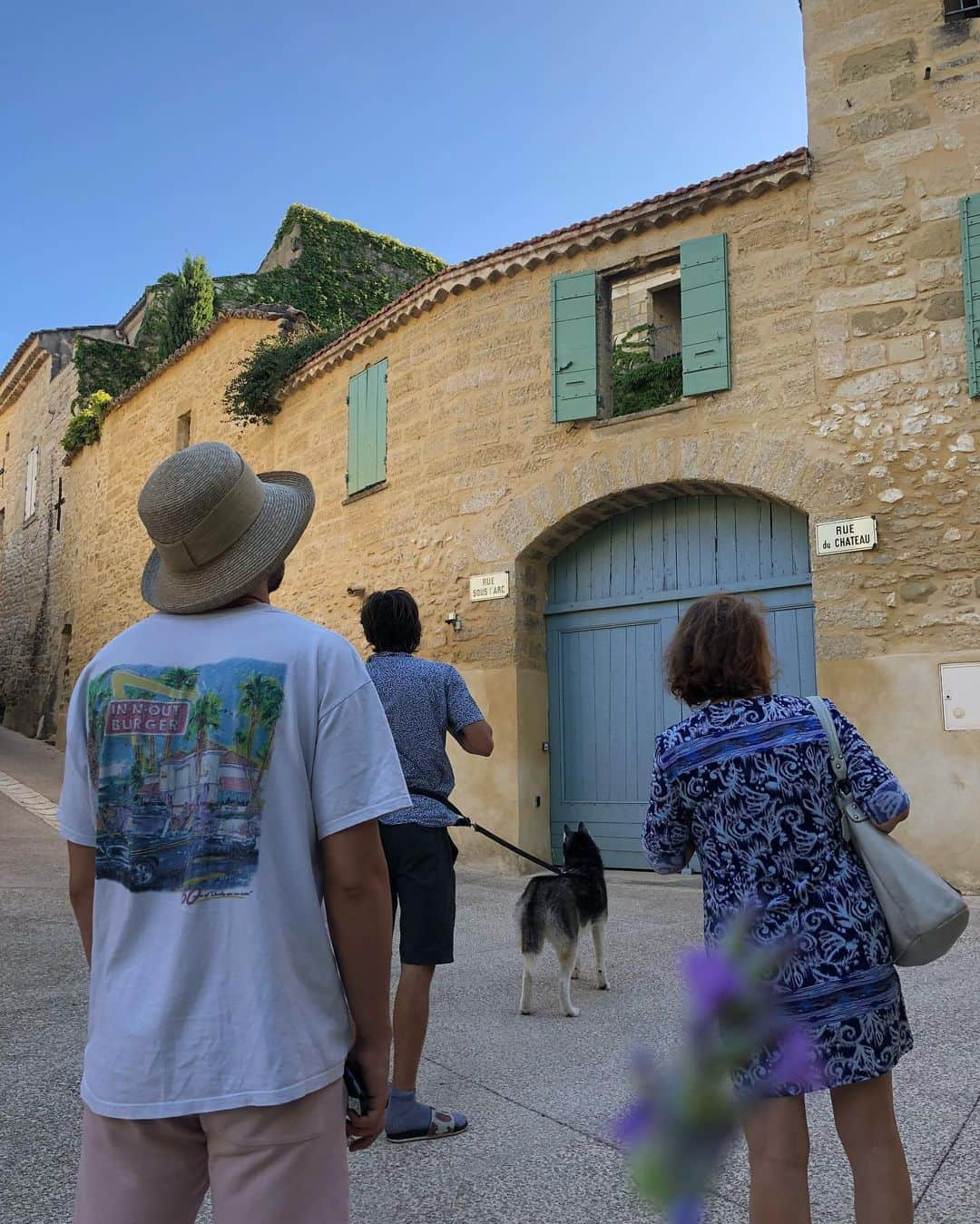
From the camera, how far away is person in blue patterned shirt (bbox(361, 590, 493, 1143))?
3080 millimetres

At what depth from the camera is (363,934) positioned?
5.00 feet

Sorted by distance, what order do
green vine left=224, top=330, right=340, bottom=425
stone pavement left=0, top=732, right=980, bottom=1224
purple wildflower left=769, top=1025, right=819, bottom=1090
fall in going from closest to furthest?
purple wildflower left=769, top=1025, right=819, bottom=1090 → stone pavement left=0, top=732, right=980, bottom=1224 → green vine left=224, top=330, right=340, bottom=425

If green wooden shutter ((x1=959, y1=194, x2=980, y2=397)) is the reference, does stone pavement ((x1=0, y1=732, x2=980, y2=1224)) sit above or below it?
below

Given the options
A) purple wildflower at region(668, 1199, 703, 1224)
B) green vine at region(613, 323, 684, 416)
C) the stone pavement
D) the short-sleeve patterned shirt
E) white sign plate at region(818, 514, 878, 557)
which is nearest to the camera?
purple wildflower at region(668, 1199, 703, 1224)

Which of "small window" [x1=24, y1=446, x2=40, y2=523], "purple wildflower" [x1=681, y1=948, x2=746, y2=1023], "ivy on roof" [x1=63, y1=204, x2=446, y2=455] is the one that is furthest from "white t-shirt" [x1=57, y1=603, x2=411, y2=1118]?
"small window" [x1=24, y1=446, x2=40, y2=523]

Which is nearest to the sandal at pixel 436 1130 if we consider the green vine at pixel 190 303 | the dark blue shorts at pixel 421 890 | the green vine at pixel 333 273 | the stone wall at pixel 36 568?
the dark blue shorts at pixel 421 890

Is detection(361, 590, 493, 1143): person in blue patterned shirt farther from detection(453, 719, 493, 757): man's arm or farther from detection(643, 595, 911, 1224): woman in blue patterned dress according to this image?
detection(643, 595, 911, 1224): woman in blue patterned dress

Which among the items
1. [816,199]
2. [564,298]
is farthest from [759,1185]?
[564,298]

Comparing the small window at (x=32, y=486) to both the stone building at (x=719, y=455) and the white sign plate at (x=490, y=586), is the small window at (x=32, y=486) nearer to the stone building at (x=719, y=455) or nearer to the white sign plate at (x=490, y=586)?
the stone building at (x=719, y=455)

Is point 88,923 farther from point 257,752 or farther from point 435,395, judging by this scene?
point 435,395

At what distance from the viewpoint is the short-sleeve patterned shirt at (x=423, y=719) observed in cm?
319

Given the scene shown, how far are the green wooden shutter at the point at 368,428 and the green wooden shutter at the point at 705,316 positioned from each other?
363 cm

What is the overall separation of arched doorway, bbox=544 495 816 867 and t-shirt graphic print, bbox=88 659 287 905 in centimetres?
725

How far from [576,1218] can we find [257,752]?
5.66 feet
